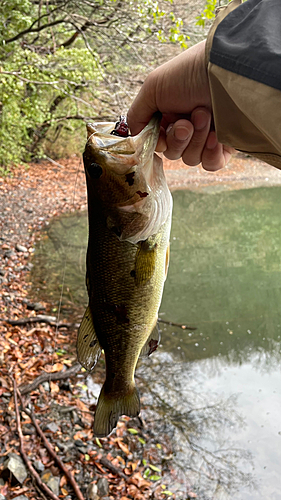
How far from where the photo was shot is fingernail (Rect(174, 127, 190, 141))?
167 cm

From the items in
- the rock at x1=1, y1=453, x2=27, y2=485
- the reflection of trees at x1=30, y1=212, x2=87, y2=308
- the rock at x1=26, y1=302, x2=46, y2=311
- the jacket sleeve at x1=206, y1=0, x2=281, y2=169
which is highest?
the jacket sleeve at x1=206, y1=0, x2=281, y2=169

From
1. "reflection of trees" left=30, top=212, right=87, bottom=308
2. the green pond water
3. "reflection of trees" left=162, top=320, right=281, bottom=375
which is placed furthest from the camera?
"reflection of trees" left=30, top=212, right=87, bottom=308

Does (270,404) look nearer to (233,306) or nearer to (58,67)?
(233,306)

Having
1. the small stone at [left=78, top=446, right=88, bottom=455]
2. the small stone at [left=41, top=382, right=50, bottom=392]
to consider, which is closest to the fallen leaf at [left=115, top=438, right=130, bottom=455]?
the small stone at [left=78, top=446, right=88, bottom=455]

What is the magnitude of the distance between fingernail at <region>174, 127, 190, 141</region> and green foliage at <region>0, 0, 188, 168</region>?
4894 mm

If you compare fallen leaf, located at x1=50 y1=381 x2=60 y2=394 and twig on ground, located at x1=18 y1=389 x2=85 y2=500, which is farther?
fallen leaf, located at x1=50 y1=381 x2=60 y2=394

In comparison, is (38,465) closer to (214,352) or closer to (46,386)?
(46,386)

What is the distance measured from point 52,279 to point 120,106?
3757 mm

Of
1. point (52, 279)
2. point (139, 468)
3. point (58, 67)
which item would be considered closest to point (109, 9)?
point (58, 67)

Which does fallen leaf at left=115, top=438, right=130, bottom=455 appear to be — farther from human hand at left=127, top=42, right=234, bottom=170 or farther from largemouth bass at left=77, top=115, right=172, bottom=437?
human hand at left=127, top=42, right=234, bottom=170

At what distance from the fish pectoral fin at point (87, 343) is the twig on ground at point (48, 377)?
320cm

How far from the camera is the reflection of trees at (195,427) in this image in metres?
4.32

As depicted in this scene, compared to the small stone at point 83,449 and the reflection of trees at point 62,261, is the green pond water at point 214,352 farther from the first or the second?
the small stone at point 83,449

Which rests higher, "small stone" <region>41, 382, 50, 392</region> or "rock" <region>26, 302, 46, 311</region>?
"small stone" <region>41, 382, 50, 392</region>
